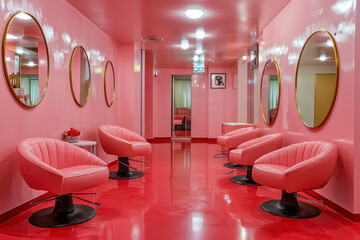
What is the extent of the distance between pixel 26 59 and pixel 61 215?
197 centimetres

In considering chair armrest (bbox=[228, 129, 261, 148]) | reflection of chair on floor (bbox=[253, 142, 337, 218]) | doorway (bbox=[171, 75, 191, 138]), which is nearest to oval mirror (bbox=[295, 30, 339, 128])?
reflection of chair on floor (bbox=[253, 142, 337, 218])

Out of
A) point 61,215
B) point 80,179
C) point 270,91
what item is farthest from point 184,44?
point 61,215

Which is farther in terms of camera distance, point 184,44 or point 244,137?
point 184,44

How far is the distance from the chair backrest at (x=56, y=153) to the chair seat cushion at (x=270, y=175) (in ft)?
6.50

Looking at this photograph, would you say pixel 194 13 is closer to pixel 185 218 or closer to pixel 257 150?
pixel 257 150

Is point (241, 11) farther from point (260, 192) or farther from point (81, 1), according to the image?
point (260, 192)

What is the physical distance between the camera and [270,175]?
11.2 feet

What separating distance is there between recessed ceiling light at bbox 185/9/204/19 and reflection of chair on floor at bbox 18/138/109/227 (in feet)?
10.0

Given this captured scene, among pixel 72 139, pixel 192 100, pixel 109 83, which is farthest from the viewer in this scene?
pixel 192 100

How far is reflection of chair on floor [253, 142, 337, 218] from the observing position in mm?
3221

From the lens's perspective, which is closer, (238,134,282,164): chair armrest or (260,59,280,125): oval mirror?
(238,134,282,164): chair armrest

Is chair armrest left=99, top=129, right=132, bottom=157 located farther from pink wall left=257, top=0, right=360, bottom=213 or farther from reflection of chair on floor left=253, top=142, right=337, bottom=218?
pink wall left=257, top=0, right=360, bottom=213

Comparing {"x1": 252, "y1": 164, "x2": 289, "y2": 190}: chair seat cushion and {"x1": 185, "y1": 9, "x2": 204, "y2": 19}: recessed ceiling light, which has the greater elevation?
{"x1": 185, "y1": 9, "x2": 204, "y2": 19}: recessed ceiling light

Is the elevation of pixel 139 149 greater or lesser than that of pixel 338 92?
lesser
